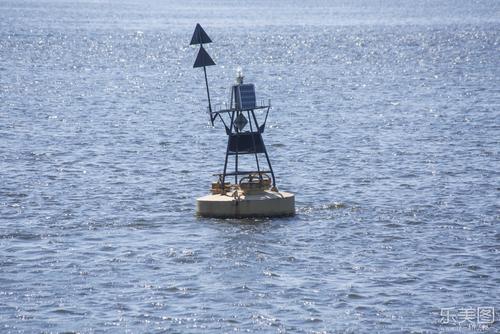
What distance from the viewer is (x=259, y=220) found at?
1759 inches

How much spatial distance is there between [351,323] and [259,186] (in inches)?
474

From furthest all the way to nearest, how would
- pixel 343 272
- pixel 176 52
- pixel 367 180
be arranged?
pixel 176 52, pixel 367 180, pixel 343 272

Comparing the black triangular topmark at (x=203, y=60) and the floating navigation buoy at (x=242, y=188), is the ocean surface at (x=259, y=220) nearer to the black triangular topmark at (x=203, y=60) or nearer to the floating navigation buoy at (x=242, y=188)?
the floating navigation buoy at (x=242, y=188)

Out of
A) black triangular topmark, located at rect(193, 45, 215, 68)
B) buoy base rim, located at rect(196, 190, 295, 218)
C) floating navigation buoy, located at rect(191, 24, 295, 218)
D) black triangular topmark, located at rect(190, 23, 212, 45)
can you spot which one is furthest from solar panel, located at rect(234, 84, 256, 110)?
buoy base rim, located at rect(196, 190, 295, 218)

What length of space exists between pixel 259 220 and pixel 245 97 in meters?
4.21

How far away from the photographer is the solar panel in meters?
45.0

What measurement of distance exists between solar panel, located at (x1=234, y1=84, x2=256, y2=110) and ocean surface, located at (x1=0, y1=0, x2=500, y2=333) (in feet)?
12.9

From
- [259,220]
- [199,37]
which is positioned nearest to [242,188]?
[259,220]

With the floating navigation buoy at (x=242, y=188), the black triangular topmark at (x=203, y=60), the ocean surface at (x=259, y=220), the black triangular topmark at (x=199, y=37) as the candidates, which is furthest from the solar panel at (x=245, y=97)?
the ocean surface at (x=259, y=220)

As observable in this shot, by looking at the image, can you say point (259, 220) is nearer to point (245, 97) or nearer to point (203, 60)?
point (245, 97)

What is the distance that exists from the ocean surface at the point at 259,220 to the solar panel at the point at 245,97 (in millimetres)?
3939

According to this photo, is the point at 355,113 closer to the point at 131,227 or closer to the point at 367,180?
the point at 367,180

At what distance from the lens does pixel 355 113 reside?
8538 cm

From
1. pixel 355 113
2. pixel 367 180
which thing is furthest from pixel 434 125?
pixel 367 180
